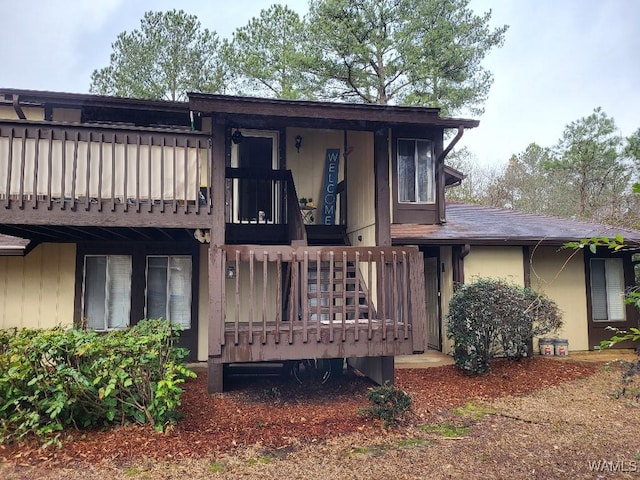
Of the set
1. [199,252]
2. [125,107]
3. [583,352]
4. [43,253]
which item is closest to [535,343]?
[583,352]

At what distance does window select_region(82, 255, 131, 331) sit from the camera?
25.3ft

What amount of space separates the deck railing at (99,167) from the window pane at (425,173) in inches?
159

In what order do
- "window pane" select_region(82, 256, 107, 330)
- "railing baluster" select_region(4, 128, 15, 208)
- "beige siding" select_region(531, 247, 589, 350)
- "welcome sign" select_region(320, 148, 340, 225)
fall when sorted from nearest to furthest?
"railing baluster" select_region(4, 128, 15, 208) → "window pane" select_region(82, 256, 107, 330) → "welcome sign" select_region(320, 148, 340, 225) → "beige siding" select_region(531, 247, 589, 350)

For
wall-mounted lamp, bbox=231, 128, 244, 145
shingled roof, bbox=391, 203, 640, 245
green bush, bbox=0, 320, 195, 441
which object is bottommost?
green bush, bbox=0, 320, 195, 441

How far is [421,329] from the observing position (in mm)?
5281

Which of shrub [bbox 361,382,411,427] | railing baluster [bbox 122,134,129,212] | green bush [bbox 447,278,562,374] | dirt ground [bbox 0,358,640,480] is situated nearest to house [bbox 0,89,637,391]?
railing baluster [bbox 122,134,129,212]

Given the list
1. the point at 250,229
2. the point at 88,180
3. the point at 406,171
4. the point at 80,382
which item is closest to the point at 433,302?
the point at 406,171

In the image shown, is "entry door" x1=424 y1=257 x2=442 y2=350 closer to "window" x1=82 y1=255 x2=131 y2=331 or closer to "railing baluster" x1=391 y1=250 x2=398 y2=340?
"railing baluster" x1=391 y1=250 x2=398 y2=340

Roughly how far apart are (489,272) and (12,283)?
28.8 feet

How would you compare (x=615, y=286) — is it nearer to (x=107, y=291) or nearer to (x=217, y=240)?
(x=217, y=240)

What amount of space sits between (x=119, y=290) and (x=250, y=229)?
2632mm

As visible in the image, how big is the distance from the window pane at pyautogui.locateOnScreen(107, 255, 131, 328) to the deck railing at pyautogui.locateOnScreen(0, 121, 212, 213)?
2.70m

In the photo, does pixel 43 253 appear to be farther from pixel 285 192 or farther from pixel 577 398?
pixel 577 398

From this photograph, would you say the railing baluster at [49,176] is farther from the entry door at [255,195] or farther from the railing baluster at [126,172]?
the entry door at [255,195]
